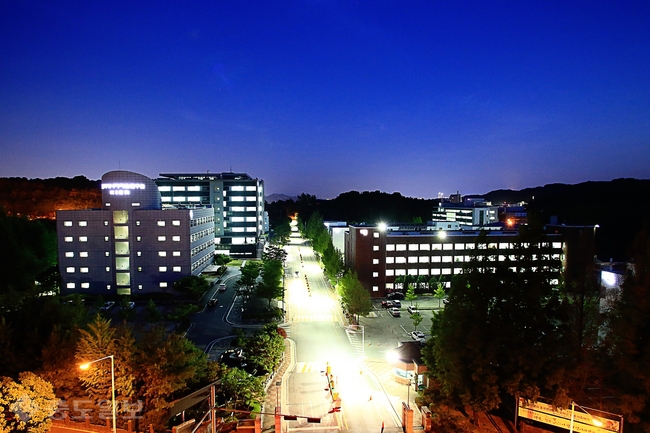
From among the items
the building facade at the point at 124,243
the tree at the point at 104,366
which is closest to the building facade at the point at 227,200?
the building facade at the point at 124,243

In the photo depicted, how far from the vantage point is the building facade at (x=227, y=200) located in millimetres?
93750

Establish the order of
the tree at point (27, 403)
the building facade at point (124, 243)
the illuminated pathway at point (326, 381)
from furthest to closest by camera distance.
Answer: the building facade at point (124, 243) → the illuminated pathway at point (326, 381) → the tree at point (27, 403)

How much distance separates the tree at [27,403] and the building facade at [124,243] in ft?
116

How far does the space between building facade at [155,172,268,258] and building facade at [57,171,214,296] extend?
37725mm

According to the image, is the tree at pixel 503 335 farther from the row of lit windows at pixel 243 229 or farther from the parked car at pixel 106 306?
the row of lit windows at pixel 243 229

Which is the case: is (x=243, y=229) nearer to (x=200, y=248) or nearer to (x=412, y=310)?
(x=200, y=248)

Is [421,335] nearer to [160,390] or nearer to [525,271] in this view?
[525,271]

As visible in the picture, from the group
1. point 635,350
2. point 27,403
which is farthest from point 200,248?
point 635,350

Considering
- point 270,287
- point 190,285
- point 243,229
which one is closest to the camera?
point 270,287

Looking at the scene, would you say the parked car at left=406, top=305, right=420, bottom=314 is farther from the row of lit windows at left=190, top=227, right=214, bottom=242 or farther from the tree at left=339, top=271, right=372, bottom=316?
the row of lit windows at left=190, top=227, right=214, bottom=242

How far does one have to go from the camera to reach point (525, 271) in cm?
1903

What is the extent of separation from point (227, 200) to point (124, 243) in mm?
43115

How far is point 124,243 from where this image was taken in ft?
174

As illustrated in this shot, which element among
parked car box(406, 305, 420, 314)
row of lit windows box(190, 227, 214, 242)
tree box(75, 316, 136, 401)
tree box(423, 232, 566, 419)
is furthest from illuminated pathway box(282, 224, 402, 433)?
row of lit windows box(190, 227, 214, 242)
